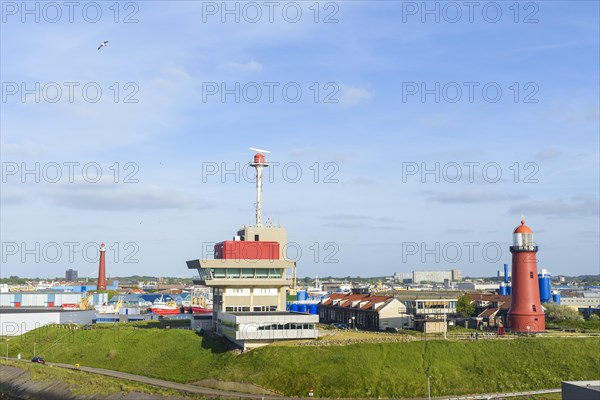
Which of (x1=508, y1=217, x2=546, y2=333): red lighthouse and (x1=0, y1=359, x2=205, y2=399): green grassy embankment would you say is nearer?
(x1=0, y1=359, x2=205, y2=399): green grassy embankment

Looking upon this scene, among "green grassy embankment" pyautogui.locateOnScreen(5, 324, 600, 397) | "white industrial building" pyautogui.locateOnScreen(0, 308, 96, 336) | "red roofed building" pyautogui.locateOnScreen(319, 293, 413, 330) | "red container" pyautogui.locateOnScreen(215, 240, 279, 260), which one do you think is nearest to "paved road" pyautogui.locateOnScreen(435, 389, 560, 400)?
"green grassy embankment" pyautogui.locateOnScreen(5, 324, 600, 397)

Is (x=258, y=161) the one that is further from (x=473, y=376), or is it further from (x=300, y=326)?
(x=473, y=376)

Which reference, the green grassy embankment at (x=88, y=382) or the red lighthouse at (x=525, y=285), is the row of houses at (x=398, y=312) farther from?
the green grassy embankment at (x=88, y=382)

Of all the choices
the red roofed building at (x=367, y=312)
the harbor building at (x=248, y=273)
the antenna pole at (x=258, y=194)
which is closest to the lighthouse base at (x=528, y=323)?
the red roofed building at (x=367, y=312)

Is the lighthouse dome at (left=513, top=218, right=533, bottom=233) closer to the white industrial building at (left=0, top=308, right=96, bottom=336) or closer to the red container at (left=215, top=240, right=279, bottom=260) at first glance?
the red container at (left=215, top=240, right=279, bottom=260)

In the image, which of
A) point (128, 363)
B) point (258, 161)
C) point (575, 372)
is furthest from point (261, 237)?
point (575, 372)

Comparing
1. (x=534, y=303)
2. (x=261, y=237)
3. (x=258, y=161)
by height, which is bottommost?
(x=534, y=303)
